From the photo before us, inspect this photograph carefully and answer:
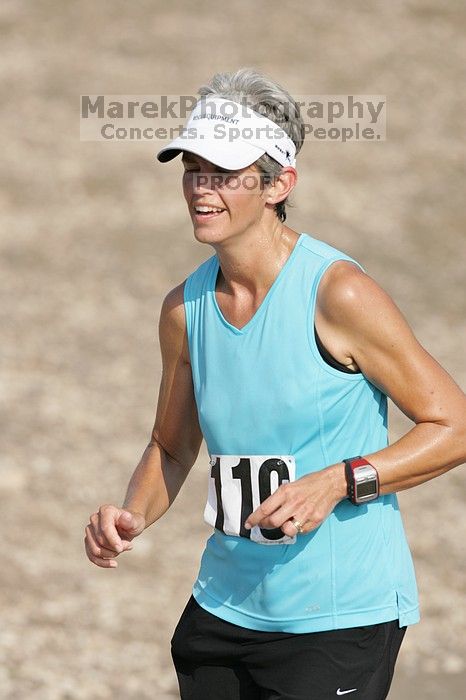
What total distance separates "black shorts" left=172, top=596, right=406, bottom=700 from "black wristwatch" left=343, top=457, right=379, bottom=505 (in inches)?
14.1

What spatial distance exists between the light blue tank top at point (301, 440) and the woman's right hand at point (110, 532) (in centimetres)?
25

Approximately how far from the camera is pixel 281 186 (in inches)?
116

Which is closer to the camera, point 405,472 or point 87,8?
point 405,472

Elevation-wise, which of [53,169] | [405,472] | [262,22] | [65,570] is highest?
[262,22]

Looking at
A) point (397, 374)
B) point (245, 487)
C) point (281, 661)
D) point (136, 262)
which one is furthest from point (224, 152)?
point (136, 262)

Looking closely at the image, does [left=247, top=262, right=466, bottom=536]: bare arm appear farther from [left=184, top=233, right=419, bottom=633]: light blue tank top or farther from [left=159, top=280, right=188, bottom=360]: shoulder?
[left=159, top=280, right=188, bottom=360]: shoulder

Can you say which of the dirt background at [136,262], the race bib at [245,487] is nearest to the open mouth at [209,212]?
the race bib at [245,487]

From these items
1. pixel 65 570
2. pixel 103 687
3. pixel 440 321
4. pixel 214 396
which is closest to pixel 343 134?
pixel 440 321

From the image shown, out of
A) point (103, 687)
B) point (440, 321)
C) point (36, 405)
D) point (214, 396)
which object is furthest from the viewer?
point (440, 321)

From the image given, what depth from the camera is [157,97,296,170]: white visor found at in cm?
276

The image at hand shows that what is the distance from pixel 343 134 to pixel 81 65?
2959 millimetres

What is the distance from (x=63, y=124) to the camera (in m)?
12.1

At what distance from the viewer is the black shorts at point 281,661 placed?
9.34 feet

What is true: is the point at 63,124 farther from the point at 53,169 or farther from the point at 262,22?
the point at 262,22
